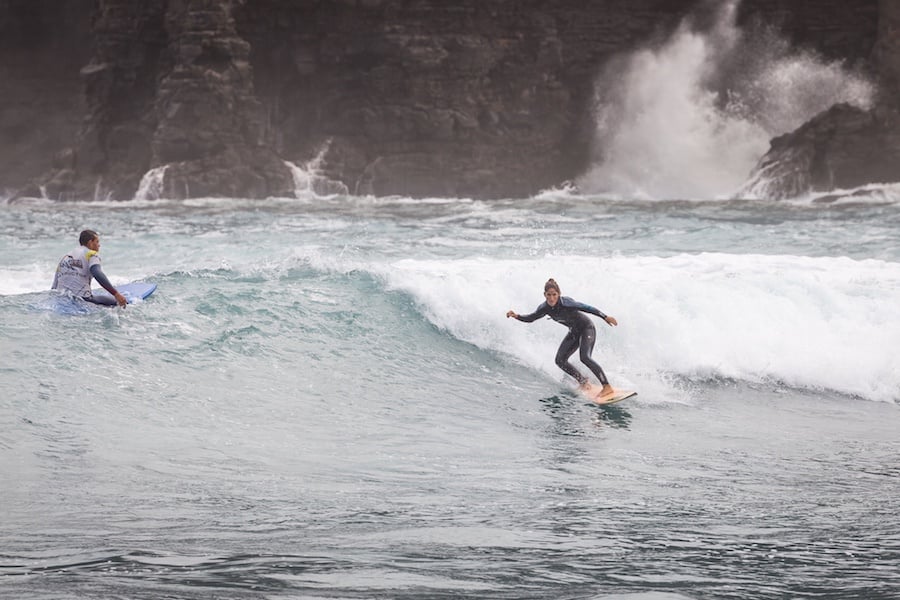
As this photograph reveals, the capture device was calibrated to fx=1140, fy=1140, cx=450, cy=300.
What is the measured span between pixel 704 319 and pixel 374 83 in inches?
1211

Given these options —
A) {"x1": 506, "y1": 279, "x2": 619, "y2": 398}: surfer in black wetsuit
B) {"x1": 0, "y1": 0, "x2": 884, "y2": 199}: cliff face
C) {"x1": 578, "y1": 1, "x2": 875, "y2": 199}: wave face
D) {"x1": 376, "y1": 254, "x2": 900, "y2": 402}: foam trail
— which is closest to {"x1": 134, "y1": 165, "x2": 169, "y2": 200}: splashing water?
{"x1": 0, "y1": 0, "x2": 884, "y2": 199}: cliff face

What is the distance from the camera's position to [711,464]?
27.3 feet

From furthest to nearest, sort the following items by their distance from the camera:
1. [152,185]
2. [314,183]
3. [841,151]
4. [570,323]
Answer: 1. [314,183]
2. [152,185]
3. [841,151]
4. [570,323]

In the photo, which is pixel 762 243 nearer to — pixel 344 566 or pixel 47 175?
pixel 344 566

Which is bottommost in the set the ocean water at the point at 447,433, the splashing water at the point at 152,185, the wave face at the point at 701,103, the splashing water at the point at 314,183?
the ocean water at the point at 447,433

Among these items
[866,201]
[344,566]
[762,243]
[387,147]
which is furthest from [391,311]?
[387,147]

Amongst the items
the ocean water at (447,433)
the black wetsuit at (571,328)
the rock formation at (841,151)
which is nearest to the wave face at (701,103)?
the rock formation at (841,151)

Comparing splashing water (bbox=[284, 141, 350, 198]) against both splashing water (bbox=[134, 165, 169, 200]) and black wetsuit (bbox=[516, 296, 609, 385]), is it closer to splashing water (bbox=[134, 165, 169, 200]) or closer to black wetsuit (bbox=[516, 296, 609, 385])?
splashing water (bbox=[134, 165, 169, 200])

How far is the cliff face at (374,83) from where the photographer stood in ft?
134

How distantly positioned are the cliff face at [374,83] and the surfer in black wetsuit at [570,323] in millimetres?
29949

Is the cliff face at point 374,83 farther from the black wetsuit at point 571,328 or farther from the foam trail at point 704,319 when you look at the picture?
the black wetsuit at point 571,328

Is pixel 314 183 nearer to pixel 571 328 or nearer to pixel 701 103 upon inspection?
pixel 701 103

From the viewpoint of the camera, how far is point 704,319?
44.7 ft

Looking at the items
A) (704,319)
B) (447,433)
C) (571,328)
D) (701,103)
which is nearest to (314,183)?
(701,103)
